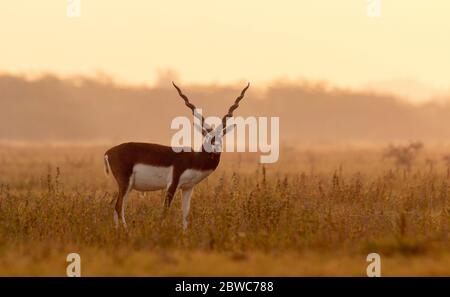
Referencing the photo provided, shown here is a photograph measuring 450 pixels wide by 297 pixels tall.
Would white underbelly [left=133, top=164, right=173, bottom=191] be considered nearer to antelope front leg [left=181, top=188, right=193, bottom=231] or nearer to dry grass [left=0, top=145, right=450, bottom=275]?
antelope front leg [left=181, top=188, right=193, bottom=231]

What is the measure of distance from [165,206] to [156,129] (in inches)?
3562

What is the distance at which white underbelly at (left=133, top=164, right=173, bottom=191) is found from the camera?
47.7 feet

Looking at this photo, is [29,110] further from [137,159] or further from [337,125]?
[137,159]

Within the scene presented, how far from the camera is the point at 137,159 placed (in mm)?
14562

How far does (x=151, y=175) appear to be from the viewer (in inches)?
575

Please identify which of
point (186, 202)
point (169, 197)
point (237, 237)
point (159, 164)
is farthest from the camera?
point (186, 202)

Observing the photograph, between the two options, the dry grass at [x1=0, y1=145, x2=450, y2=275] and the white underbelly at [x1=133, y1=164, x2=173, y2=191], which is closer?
the dry grass at [x1=0, y1=145, x2=450, y2=275]

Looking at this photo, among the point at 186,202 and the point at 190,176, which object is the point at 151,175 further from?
the point at 186,202

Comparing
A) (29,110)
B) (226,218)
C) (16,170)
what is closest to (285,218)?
(226,218)

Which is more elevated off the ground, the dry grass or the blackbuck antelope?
the blackbuck antelope

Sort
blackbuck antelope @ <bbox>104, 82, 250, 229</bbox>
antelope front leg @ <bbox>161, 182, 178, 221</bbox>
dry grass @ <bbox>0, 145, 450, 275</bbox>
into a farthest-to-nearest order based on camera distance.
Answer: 1. blackbuck antelope @ <bbox>104, 82, 250, 229</bbox>
2. antelope front leg @ <bbox>161, 182, 178, 221</bbox>
3. dry grass @ <bbox>0, 145, 450, 275</bbox>

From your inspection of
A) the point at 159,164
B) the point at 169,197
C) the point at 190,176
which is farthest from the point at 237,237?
the point at 159,164

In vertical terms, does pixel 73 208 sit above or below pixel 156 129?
below

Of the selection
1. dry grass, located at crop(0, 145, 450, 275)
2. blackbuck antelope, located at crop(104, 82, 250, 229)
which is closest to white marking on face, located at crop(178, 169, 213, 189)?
blackbuck antelope, located at crop(104, 82, 250, 229)
